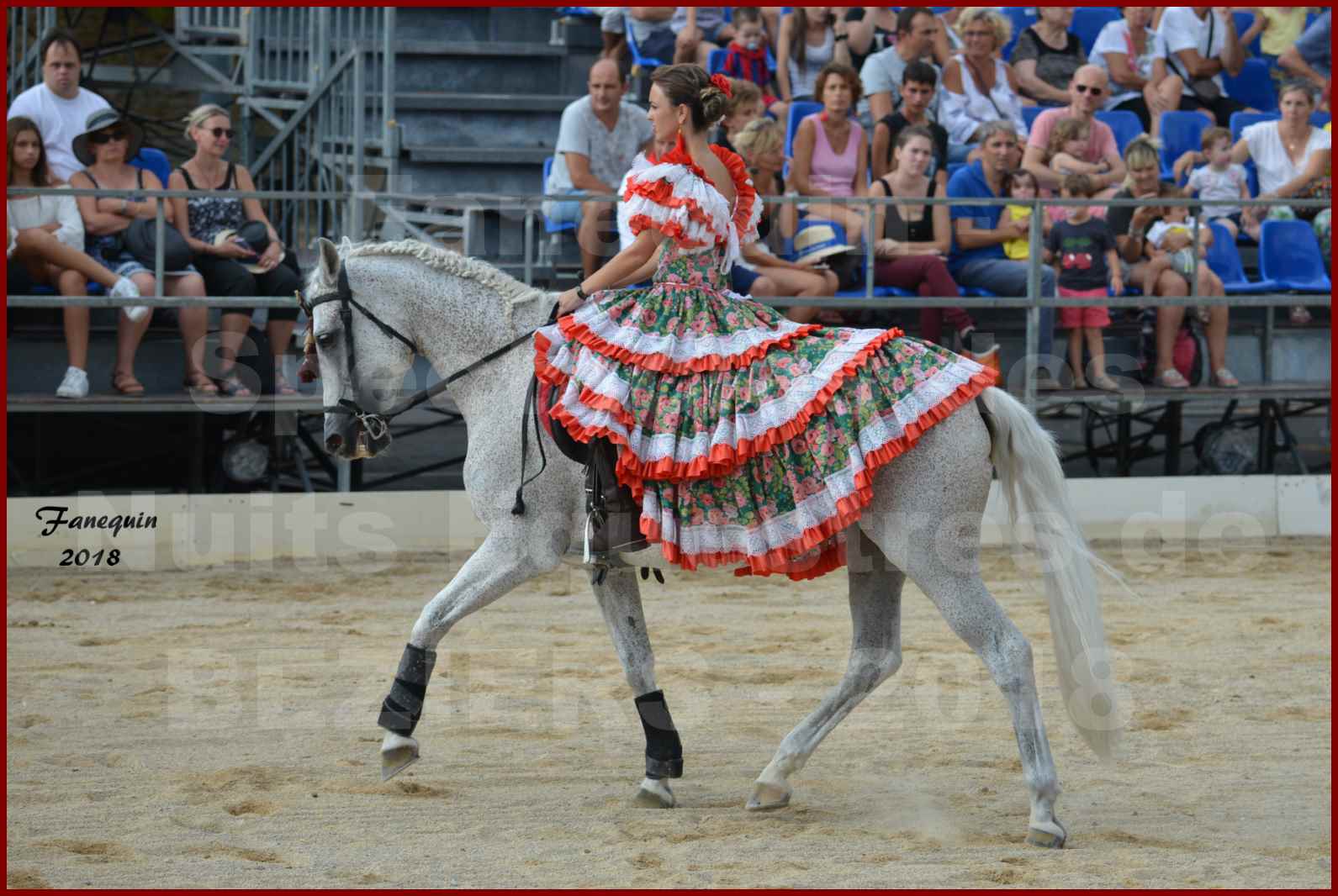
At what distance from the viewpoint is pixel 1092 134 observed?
10109 mm

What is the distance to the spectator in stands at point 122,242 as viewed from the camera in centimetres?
793

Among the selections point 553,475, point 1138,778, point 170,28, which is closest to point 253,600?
point 553,475

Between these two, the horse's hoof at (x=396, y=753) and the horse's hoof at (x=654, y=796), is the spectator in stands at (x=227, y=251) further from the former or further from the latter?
the horse's hoof at (x=654, y=796)

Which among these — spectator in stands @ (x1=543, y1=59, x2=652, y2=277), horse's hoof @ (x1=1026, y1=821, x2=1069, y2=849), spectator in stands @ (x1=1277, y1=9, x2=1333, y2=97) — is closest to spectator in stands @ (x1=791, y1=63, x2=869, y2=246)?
spectator in stands @ (x1=543, y1=59, x2=652, y2=277)

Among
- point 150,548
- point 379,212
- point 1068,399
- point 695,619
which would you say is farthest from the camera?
point 379,212

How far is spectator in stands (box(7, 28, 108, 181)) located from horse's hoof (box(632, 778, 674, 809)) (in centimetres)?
533

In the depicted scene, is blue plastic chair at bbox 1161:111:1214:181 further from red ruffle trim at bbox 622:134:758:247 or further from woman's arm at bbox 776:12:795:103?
red ruffle trim at bbox 622:134:758:247

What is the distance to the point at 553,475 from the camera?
4609mm

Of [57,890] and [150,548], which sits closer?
[57,890]

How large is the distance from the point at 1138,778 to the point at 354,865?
2497mm

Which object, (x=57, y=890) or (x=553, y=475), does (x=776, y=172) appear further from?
(x=57, y=890)

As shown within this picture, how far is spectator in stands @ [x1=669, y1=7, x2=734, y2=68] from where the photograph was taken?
10.5 meters

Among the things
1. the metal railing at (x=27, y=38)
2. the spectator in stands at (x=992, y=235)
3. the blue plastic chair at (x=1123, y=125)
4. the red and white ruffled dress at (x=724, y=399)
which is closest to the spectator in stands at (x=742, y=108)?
the spectator in stands at (x=992, y=235)

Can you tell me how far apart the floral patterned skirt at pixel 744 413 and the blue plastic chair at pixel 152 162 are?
16.2ft
